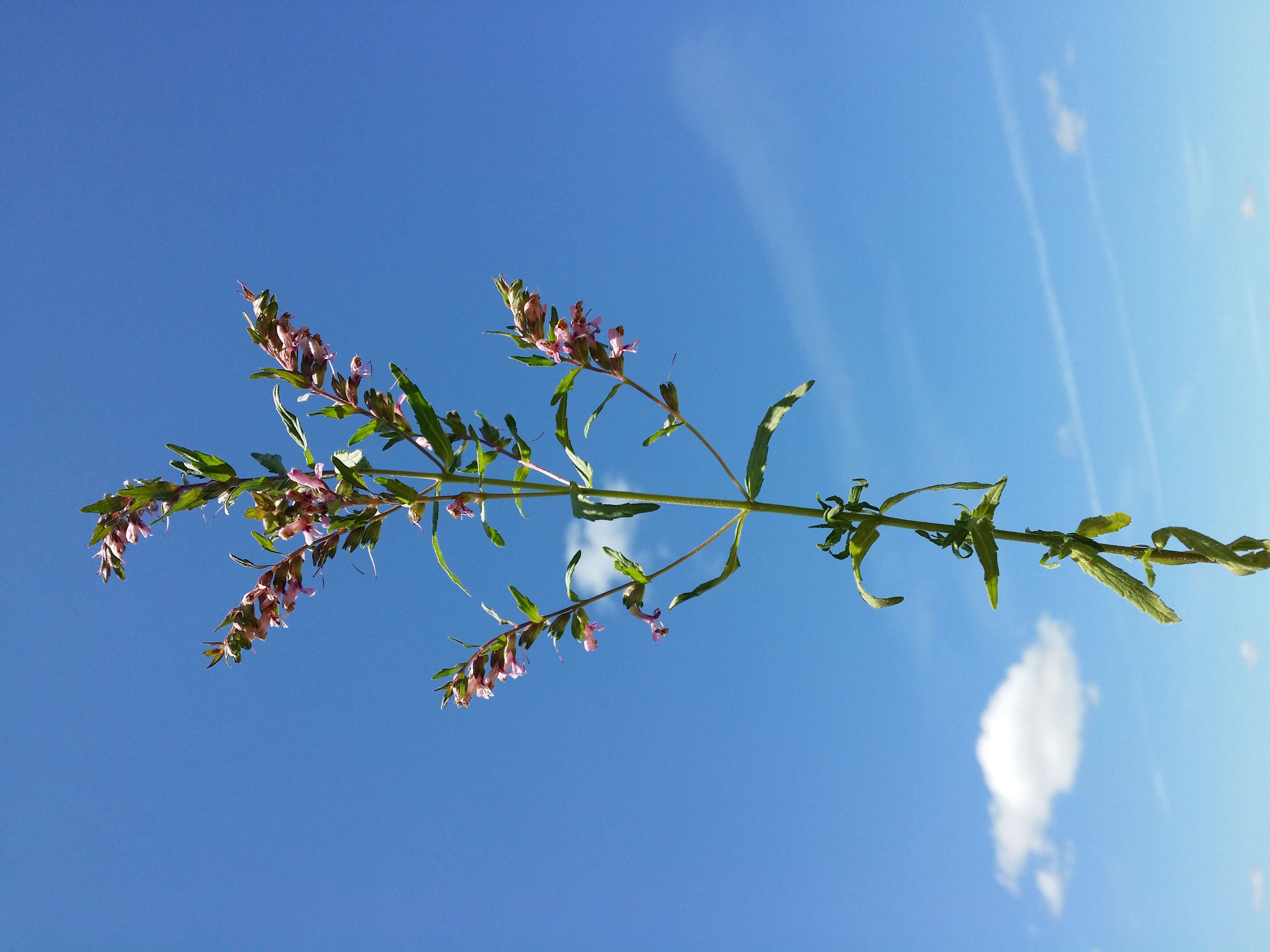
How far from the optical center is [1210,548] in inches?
112

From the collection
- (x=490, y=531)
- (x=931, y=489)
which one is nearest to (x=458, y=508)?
(x=490, y=531)

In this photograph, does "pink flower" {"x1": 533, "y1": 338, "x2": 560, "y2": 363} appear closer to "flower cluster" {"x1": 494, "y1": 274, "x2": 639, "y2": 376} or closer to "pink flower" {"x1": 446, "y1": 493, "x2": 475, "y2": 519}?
"flower cluster" {"x1": 494, "y1": 274, "x2": 639, "y2": 376}

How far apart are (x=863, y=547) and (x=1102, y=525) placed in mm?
969

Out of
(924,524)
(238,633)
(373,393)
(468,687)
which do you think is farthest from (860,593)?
(238,633)

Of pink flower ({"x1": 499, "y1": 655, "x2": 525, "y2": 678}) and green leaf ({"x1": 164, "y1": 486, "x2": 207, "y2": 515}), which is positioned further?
pink flower ({"x1": 499, "y1": 655, "x2": 525, "y2": 678})

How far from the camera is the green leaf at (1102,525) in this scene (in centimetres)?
299

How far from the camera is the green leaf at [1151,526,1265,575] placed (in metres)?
2.79

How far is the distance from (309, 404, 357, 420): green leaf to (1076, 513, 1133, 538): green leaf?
302cm

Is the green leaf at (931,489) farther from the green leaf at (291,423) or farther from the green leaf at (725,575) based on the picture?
the green leaf at (291,423)

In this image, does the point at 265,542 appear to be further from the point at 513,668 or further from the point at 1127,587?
A: the point at 1127,587

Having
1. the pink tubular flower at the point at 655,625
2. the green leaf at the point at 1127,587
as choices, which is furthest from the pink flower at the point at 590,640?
the green leaf at the point at 1127,587

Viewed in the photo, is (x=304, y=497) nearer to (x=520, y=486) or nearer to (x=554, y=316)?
(x=520, y=486)

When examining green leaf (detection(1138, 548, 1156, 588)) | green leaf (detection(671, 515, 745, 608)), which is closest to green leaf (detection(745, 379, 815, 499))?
green leaf (detection(671, 515, 745, 608))

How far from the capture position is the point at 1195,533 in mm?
2902
